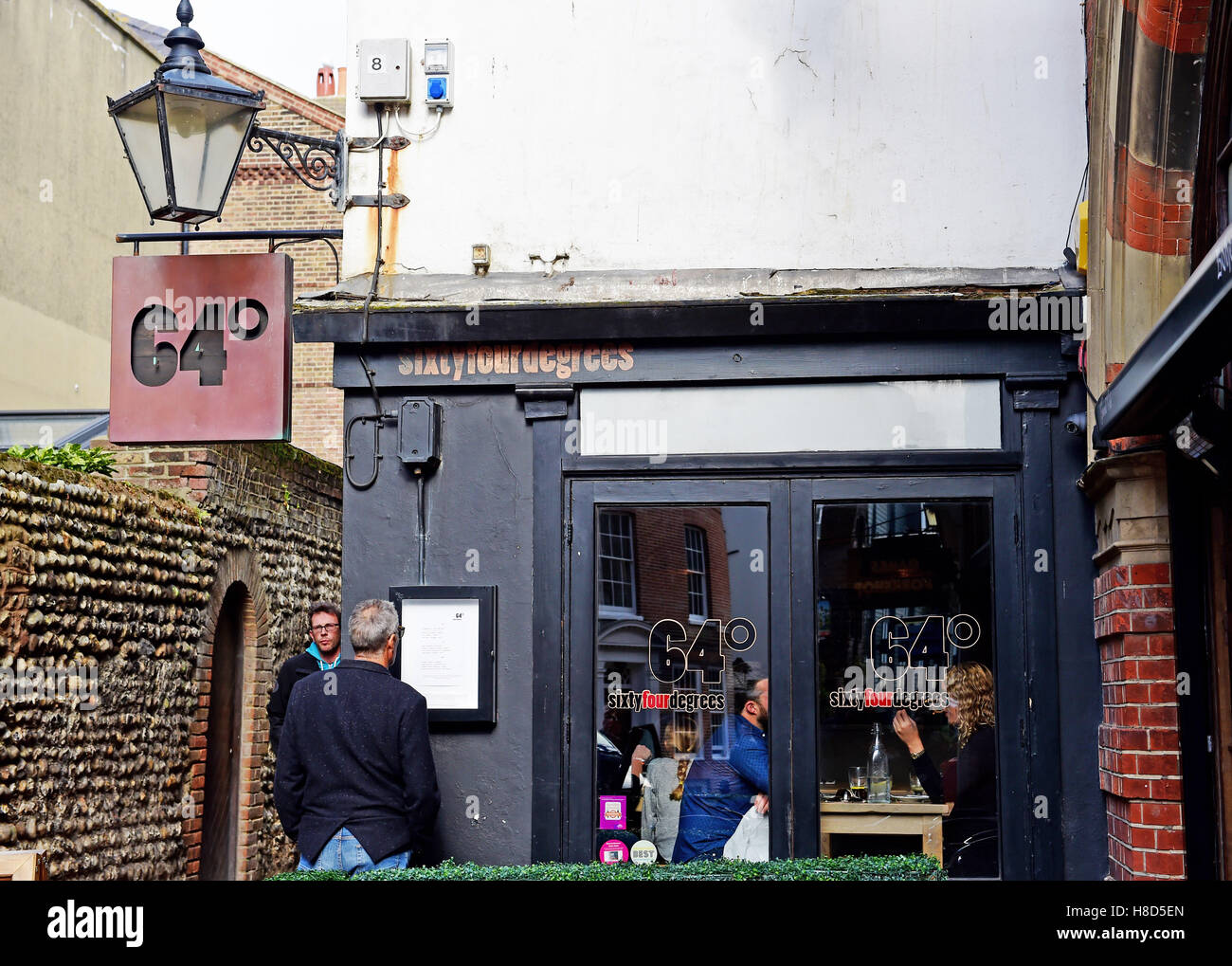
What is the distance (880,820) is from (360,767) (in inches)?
97.9

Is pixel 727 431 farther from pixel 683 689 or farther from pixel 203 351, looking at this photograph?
pixel 203 351

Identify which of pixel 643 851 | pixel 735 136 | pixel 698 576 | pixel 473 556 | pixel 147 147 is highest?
pixel 735 136

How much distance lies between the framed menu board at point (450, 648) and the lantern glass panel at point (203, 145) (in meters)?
2.24

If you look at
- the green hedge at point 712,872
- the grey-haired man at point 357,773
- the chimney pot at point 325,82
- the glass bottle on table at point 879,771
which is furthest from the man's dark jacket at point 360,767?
the chimney pot at point 325,82

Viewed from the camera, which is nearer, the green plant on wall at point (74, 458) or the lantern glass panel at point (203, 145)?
the lantern glass panel at point (203, 145)

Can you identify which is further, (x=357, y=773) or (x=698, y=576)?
(x=698, y=576)

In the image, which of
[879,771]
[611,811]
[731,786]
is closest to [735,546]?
[731,786]

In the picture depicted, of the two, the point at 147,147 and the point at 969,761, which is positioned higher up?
the point at 147,147

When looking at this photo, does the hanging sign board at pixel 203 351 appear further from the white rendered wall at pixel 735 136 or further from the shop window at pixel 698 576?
the shop window at pixel 698 576

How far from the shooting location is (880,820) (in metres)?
6.04

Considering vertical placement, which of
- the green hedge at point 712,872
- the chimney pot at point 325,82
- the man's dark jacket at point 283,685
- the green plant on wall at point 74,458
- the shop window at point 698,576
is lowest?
the green hedge at point 712,872

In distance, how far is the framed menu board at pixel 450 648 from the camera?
6.23 meters

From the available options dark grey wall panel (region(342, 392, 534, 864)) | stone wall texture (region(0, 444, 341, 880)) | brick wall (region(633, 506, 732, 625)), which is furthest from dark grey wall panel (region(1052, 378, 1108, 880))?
stone wall texture (region(0, 444, 341, 880))
